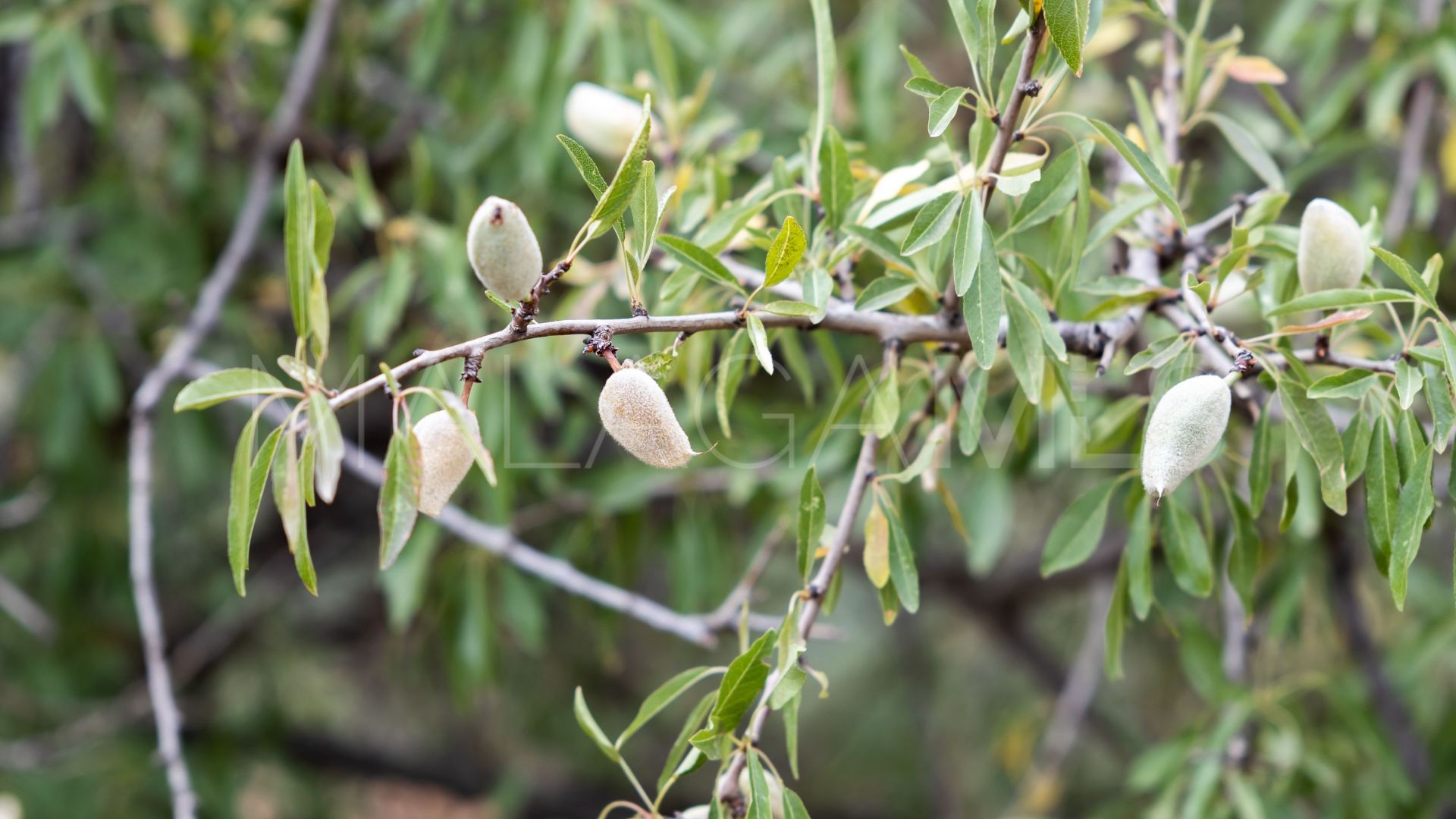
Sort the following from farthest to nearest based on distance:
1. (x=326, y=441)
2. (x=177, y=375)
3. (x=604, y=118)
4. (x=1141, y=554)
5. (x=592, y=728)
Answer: (x=177, y=375), (x=604, y=118), (x=1141, y=554), (x=592, y=728), (x=326, y=441)

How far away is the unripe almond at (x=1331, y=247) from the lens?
56 centimetres

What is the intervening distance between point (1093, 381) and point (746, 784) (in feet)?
1.64

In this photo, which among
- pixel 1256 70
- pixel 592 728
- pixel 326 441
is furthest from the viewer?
pixel 1256 70

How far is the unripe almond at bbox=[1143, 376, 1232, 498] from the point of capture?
1.57 ft

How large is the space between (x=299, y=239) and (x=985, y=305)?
32 centimetres

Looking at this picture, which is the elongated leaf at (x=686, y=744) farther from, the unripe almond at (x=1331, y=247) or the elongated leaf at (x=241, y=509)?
the unripe almond at (x=1331, y=247)

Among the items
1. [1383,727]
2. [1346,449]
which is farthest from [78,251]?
[1383,727]

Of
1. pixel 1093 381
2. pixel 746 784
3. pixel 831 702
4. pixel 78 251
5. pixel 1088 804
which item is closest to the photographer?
pixel 746 784

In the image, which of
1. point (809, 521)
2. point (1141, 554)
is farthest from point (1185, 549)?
point (809, 521)

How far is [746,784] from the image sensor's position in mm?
562

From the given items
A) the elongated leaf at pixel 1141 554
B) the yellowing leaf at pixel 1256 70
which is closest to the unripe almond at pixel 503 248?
the elongated leaf at pixel 1141 554

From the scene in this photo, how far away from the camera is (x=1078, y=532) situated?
2.23ft

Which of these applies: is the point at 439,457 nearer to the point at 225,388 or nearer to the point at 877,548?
the point at 225,388

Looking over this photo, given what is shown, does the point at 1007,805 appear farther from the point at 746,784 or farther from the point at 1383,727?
the point at 746,784
